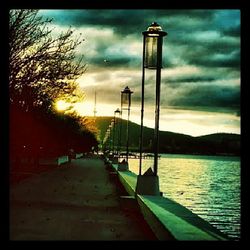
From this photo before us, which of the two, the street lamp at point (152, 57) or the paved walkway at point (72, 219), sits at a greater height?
the street lamp at point (152, 57)

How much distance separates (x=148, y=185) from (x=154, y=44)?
3.76 metres

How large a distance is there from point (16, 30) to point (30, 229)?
34.5 feet

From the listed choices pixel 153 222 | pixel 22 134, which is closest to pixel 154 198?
pixel 153 222

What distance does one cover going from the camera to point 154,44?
1580 centimetres

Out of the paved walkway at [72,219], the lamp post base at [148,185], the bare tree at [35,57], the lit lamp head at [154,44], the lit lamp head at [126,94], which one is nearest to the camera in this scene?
the paved walkway at [72,219]

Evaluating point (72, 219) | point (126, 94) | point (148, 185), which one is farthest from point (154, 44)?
point (126, 94)

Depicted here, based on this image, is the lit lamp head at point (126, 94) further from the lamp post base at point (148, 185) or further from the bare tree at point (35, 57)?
the lamp post base at point (148, 185)

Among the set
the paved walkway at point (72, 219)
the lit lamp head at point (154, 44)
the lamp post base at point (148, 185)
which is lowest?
the paved walkway at point (72, 219)

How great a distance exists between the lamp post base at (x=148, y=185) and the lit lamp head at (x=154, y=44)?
9.78 ft

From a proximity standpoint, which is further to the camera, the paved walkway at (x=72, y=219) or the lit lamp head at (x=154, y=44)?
the lit lamp head at (x=154, y=44)

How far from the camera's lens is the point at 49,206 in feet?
55.3

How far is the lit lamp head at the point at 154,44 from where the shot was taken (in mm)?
15664

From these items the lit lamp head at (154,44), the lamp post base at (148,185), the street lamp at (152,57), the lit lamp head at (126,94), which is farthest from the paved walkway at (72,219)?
the lit lamp head at (126,94)
